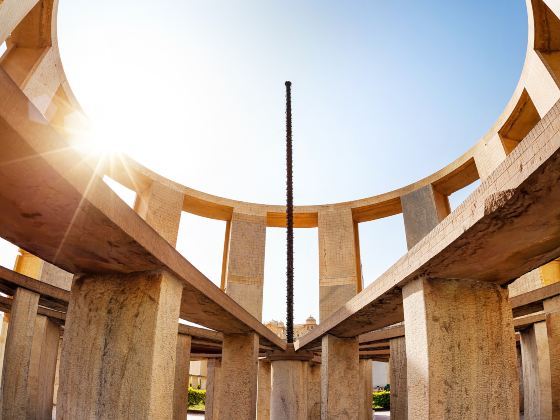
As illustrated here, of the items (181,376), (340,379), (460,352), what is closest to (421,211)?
(340,379)

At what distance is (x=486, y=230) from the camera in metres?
3.37

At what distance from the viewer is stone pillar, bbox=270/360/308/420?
1080 cm

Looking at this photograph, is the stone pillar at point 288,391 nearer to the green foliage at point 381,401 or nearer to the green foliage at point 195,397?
the green foliage at point 195,397

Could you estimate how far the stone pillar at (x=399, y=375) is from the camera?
10812 millimetres

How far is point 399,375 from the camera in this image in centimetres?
1090

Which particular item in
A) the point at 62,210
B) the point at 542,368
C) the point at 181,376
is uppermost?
the point at 62,210

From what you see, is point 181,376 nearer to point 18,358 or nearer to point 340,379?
point 18,358

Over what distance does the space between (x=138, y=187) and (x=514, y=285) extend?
12.5 m

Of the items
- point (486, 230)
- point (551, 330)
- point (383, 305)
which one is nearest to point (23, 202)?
point (486, 230)

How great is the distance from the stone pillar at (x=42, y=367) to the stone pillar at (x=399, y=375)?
27.1ft

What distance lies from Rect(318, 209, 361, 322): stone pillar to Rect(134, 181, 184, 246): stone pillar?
212 inches

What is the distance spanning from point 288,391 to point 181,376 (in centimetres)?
268

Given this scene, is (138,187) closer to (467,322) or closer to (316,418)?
(316,418)

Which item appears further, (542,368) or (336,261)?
(336,261)
